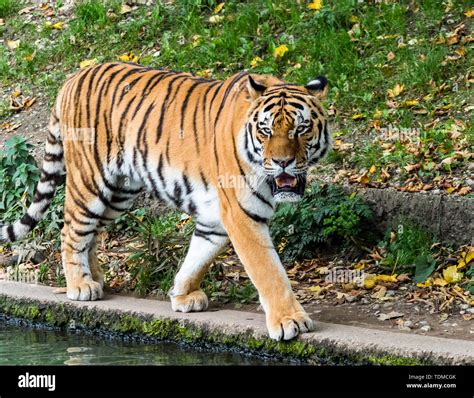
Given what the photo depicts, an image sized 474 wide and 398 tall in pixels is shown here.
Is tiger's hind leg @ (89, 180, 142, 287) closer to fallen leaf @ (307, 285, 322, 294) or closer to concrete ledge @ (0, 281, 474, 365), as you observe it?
concrete ledge @ (0, 281, 474, 365)

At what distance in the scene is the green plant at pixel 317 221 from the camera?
789 centimetres

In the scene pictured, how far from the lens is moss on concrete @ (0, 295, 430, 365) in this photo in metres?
6.12

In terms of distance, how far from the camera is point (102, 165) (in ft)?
24.6

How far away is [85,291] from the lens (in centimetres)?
746

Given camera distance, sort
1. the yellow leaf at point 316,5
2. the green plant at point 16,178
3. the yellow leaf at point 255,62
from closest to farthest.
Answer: the green plant at point 16,178
the yellow leaf at point 255,62
the yellow leaf at point 316,5

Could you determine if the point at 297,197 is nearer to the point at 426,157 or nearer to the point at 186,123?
the point at 186,123

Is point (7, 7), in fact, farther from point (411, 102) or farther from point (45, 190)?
point (411, 102)

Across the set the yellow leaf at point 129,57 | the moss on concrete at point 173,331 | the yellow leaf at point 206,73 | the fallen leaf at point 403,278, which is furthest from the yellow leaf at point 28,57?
the fallen leaf at point 403,278

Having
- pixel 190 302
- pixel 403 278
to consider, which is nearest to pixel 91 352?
pixel 190 302

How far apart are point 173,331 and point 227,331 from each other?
0.45 metres

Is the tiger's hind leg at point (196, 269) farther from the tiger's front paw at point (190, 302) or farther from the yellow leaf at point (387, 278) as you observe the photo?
the yellow leaf at point (387, 278)

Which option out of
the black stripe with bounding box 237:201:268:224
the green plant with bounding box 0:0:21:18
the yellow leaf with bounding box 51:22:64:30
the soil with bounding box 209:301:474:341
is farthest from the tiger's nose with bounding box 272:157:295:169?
the green plant with bounding box 0:0:21:18

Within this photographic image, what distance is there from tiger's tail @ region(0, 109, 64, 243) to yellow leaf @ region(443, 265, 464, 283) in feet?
9.94

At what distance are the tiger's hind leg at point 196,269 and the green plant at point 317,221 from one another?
1107mm
